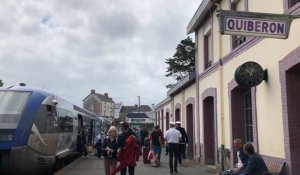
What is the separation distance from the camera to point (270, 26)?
7273 mm

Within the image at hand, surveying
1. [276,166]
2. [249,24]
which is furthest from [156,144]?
[249,24]

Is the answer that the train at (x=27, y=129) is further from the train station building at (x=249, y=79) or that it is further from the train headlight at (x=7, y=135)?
the train station building at (x=249, y=79)

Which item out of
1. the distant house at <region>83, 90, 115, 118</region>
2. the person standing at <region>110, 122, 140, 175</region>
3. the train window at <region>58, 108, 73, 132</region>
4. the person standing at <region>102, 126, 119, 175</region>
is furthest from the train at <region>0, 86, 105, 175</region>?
the distant house at <region>83, 90, 115, 118</region>

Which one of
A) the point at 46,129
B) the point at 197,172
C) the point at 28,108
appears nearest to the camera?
the point at 28,108

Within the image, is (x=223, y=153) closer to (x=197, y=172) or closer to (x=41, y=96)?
(x=197, y=172)

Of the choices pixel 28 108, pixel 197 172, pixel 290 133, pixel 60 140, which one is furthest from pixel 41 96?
pixel 290 133

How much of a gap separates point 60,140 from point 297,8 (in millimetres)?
10464

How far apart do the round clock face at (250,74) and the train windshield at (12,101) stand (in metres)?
6.17

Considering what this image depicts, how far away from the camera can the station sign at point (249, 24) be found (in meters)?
7.08

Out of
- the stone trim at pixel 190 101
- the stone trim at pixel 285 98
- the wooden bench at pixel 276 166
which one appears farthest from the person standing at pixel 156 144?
the stone trim at pixel 285 98

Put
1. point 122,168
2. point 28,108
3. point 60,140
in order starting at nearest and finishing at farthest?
point 122,168, point 28,108, point 60,140

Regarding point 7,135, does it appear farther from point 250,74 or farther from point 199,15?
point 199,15

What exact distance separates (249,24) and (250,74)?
397cm

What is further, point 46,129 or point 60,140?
point 60,140
